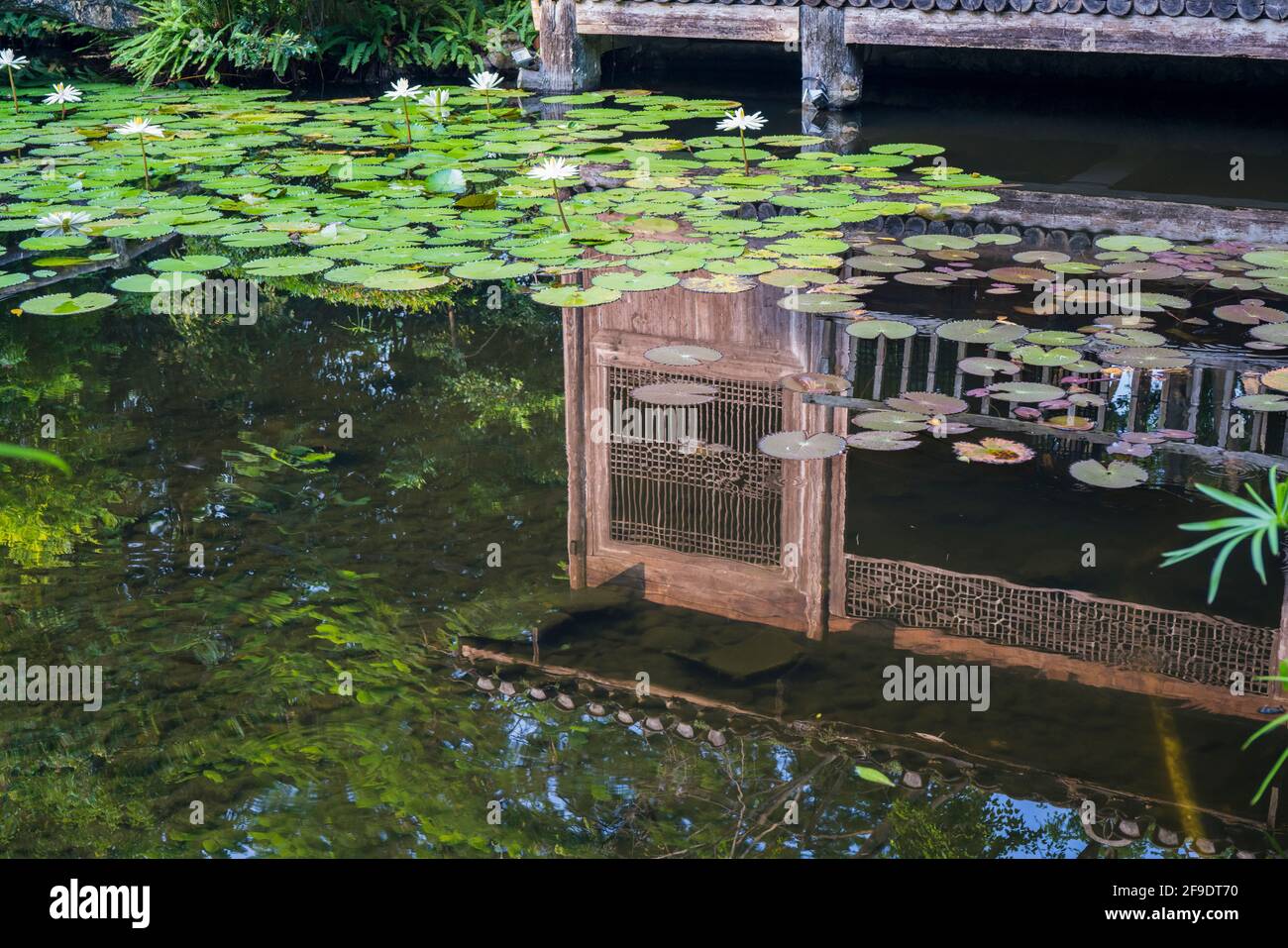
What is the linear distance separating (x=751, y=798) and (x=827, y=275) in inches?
114

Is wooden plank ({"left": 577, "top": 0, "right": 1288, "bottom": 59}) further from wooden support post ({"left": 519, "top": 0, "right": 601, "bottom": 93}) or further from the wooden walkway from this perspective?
wooden support post ({"left": 519, "top": 0, "right": 601, "bottom": 93})

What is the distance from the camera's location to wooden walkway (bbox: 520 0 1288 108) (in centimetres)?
700

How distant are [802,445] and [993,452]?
499 millimetres

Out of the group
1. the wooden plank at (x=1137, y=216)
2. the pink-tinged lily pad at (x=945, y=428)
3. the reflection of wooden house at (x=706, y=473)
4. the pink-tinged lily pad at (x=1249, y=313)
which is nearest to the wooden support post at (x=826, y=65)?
the wooden plank at (x=1137, y=216)

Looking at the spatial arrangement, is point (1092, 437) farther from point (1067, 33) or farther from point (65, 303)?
point (1067, 33)

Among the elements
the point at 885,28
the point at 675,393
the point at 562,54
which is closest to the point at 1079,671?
the point at 675,393

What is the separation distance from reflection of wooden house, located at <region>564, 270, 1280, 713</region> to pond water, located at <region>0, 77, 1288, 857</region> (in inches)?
0.5

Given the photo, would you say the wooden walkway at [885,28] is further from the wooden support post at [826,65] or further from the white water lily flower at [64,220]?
the white water lily flower at [64,220]

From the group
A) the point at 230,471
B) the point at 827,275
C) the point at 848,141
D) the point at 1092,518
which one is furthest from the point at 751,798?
the point at 848,141

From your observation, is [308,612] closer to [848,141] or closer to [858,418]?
[858,418]

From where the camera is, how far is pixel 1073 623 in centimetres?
271

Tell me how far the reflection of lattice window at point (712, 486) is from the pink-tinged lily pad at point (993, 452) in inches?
19.3

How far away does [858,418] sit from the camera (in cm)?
358

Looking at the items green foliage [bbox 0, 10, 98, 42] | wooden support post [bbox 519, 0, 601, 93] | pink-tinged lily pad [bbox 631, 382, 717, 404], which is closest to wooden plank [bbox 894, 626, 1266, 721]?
pink-tinged lily pad [bbox 631, 382, 717, 404]
